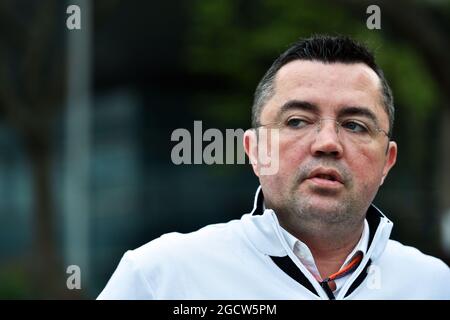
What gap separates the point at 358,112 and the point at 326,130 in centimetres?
16

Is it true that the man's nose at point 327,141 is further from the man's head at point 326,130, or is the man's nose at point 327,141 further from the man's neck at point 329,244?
the man's neck at point 329,244

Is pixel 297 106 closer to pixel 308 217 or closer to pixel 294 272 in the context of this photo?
pixel 308 217

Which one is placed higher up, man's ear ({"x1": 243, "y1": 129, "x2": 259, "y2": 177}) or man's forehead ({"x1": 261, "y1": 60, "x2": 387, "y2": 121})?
man's forehead ({"x1": 261, "y1": 60, "x2": 387, "y2": 121})

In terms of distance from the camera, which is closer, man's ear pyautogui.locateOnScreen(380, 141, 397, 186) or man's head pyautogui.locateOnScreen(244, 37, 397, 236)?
man's head pyautogui.locateOnScreen(244, 37, 397, 236)

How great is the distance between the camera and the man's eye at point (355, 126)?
266cm

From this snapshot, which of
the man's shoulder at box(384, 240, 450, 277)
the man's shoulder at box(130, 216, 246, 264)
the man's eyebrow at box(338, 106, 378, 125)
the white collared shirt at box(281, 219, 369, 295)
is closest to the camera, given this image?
the man's shoulder at box(130, 216, 246, 264)

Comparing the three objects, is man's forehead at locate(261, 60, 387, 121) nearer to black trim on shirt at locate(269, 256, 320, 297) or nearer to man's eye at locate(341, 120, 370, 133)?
man's eye at locate(341, 120, 370, 133)

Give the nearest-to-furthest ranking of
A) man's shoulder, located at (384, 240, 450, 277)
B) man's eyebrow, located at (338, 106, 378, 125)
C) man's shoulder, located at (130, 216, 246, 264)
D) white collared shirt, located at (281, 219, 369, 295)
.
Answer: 1. man's shoulder, located at (130, 216, 246, 264)
2. man's eyebrow, located at (338, 106, 378, 125)
3. white collared shirt, located at (281, 219, 369, 295)
4. man's shoulder, located at (384, 240, 450, 277)

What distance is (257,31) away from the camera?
14.7m

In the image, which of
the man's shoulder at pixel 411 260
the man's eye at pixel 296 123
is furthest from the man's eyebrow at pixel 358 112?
the man's shoulder at pixel 411 260

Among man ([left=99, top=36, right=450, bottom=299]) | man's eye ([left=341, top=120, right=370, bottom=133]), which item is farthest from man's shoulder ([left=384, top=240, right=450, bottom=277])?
man's eye ([left=341, top=120, right=370, bottom=133])

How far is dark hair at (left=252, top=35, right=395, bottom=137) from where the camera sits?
9.00 ft

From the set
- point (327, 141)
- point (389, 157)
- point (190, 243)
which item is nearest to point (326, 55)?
point (327, 141)
